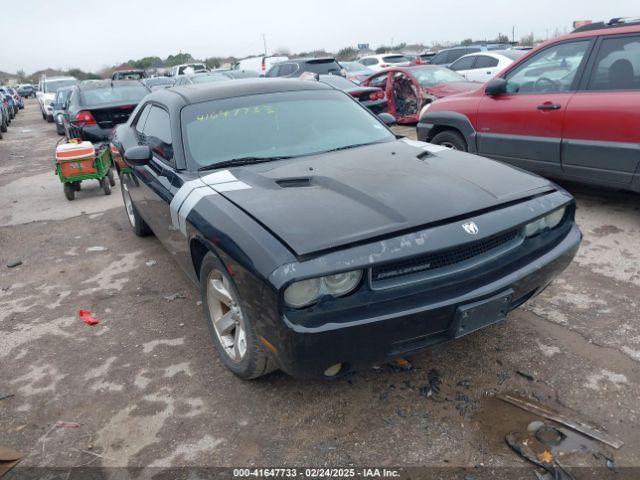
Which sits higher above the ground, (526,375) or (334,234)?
(334,234)

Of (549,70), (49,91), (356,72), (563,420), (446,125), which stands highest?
(49,91)

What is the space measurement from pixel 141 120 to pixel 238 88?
1.36 m

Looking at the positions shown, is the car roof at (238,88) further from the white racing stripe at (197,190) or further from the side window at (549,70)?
the side window at (549,70)

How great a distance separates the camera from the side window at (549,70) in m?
4.93

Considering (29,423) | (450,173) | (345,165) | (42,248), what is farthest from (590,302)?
(42,248)

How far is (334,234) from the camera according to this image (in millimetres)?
2258

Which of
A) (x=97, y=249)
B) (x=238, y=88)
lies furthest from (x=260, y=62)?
(x=238, y=88)

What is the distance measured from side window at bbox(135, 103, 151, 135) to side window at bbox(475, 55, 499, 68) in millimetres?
10998

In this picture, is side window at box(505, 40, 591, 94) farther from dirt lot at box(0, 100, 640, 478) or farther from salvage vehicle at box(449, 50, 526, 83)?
salvage vehicle at box(449, 50, 526, 83)

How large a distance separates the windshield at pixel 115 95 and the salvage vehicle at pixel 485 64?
26.3 ft

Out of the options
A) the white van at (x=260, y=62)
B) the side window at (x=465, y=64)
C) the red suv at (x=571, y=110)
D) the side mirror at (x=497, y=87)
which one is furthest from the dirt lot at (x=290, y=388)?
the white van at (x=260, y=62)

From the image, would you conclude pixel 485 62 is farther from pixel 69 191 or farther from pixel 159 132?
pixel 159 132

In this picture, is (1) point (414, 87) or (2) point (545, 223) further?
(1) point (414, 87)

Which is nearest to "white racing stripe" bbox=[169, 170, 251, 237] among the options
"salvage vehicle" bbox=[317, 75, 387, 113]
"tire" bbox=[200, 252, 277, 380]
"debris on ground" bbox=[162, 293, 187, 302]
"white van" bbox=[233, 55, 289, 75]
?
"tire" bbox=[200, 252, 277, 380]
